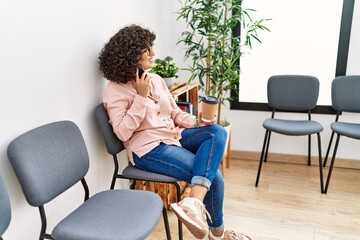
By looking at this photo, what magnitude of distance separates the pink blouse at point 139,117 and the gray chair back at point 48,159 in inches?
10.5

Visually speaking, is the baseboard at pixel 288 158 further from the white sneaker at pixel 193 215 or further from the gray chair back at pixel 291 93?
the white sneaker at pixel 193 215

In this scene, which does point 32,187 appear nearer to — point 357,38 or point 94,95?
point 94,95

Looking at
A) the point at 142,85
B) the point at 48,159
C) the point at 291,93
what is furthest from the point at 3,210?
the point at 291,93

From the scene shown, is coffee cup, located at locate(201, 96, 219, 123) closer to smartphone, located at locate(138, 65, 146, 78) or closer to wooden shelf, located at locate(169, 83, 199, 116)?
smartphone, located at locate(138, 65, 146, 78)

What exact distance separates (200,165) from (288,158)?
1.73 meters

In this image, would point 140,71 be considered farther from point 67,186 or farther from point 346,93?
point 346,93

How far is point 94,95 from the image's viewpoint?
180cm

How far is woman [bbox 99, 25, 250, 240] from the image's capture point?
65.7 inches

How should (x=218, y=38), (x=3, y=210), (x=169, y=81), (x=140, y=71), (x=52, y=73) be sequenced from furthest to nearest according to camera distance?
(x=218, y=38), (x=169, y=81), (x=140, y=71), (x=52, y=73), (x=3, y=210)

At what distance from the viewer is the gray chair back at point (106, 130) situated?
1.70m

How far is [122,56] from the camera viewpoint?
1.71m

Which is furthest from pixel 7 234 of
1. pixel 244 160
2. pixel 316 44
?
pixel 316 44

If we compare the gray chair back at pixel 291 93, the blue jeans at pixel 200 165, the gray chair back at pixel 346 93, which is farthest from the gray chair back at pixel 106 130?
the gray chair back at pixel 346 93

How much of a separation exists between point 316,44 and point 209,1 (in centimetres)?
111
